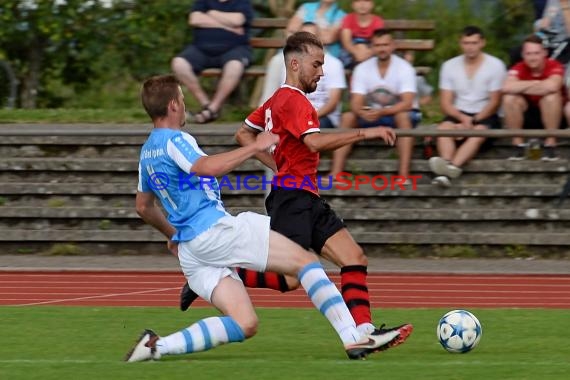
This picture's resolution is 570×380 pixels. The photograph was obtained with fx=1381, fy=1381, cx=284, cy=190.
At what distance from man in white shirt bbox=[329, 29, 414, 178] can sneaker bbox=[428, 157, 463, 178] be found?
0.32m

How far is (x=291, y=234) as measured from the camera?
7.90 meters

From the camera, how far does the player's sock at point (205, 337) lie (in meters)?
7.15

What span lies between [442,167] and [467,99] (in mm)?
718

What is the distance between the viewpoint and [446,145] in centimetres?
1373

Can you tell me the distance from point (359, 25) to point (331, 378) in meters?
8.35

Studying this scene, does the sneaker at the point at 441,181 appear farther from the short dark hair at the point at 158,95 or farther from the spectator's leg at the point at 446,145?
the short dark hair at the point at 158,95

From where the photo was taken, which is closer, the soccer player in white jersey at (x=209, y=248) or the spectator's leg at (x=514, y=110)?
the soccer player in white jersey at (x=209, y=248)

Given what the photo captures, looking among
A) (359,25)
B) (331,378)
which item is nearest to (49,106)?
(359,25)

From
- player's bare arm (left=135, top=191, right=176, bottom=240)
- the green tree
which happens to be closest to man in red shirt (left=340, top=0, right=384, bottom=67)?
the green tree

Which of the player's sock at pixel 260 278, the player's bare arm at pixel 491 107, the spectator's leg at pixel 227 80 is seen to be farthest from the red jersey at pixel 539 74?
the player's sock at pixel 260 278

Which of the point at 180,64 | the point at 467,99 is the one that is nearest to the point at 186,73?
the point at 180,64

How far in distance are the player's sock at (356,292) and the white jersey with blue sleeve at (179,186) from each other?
0.95 m

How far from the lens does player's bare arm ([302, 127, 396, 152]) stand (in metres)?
7.49

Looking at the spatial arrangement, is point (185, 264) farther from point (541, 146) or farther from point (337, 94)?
point (541, 146)
